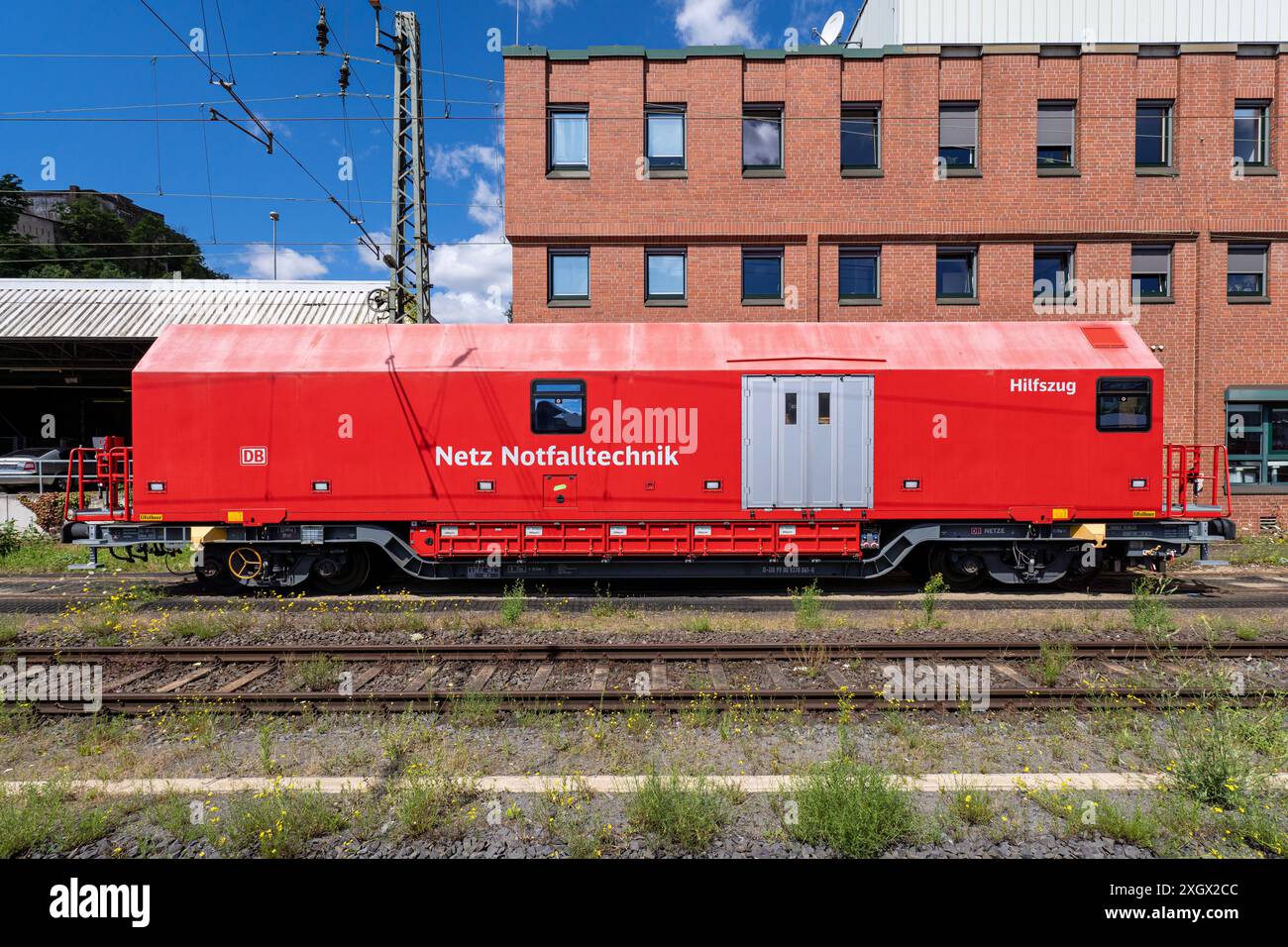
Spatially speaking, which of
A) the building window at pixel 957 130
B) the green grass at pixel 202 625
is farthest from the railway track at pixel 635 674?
the building window at pixel 957 130

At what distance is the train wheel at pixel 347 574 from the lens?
32.7 ft

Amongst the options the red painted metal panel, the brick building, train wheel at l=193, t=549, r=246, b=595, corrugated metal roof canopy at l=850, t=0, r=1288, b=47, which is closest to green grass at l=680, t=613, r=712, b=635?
the red painted metal panel

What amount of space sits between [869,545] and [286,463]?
369 inches

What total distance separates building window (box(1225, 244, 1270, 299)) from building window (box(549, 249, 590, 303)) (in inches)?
633

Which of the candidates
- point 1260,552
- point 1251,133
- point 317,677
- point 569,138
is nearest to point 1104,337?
point 1260,552

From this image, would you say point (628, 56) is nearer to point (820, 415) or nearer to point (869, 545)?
point (820, 415)

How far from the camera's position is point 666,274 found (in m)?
15.4

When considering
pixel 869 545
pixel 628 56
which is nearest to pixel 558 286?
pixel 628 56

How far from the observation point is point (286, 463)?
31.1ft

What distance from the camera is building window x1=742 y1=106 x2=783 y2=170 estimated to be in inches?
597

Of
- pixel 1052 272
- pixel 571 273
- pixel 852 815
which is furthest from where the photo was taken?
pixel 571 273

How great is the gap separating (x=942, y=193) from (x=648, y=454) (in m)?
11.2

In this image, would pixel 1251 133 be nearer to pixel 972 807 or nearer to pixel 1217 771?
pixel 1217 771

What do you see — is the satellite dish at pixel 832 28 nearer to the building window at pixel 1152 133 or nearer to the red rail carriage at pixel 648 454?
the building window at pixel 1152 133
